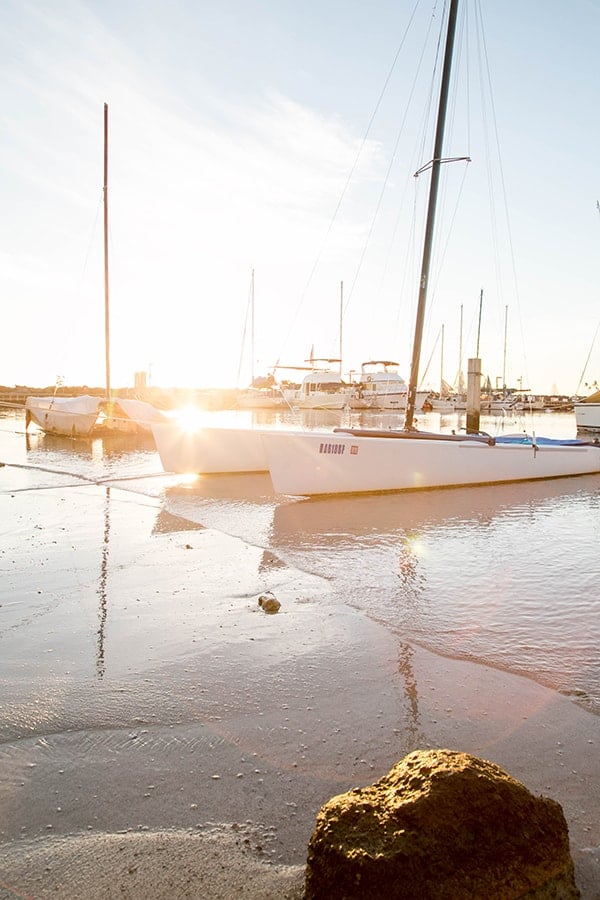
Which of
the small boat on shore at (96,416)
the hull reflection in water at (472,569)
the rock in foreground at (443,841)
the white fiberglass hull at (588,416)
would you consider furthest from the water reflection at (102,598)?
the white fiberglass hull at (588,416)

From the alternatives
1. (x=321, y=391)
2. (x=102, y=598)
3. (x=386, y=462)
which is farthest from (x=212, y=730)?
(x=321, y=391)

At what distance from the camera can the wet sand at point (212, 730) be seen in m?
1.99

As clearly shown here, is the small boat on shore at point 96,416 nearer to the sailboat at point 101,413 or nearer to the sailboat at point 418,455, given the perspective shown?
the sailboat at point 101,413

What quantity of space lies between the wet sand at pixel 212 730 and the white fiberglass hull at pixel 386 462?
4.70 metres

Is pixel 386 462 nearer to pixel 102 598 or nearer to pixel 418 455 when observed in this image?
pixel 418 455

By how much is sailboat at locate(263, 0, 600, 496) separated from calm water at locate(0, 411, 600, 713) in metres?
0.33

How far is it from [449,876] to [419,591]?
3493mm

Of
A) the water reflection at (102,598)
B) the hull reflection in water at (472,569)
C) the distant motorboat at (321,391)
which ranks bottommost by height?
the water reflection at (102,598)

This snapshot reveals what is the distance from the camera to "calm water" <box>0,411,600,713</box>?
3.98m

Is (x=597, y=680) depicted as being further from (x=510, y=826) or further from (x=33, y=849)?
(x=33, y=849)

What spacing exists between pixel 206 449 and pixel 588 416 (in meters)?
24.7

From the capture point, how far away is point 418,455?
34.8 ft

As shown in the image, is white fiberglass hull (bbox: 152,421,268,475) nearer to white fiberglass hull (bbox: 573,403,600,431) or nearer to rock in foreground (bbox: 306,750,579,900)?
rock in foreground (bbox: 306,750,579,900)

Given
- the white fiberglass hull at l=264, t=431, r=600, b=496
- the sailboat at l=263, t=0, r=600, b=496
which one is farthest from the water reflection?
the sailboat at l=263, t=0, r=600, b=496
